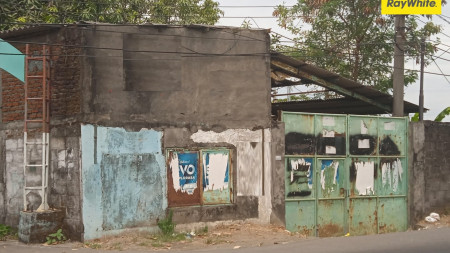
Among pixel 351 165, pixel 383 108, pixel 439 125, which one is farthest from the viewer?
pixel 383 108

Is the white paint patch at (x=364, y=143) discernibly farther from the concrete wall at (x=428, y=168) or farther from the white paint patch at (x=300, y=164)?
the white paint patch at (x=300, y=164)

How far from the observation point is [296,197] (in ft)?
44.2

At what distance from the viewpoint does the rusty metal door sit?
13570mm

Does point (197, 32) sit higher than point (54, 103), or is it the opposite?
point (197, 32)

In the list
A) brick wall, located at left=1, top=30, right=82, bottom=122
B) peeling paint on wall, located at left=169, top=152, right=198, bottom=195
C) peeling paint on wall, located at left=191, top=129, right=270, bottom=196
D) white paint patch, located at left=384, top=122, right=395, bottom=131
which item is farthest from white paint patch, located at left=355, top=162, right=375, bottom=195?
brick wall, located at left=1, top=30, right=82, bottom=122

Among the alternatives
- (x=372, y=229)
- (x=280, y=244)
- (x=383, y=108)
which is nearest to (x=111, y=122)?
(x=280, y=244)

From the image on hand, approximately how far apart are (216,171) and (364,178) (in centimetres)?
438

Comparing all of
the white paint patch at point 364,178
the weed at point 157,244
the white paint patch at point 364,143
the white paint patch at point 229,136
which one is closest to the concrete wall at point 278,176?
the white paint patch at point 229,136

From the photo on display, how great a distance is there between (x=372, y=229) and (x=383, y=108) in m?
4.23

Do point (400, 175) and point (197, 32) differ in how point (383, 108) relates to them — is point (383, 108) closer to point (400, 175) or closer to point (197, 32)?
point (400, 175)

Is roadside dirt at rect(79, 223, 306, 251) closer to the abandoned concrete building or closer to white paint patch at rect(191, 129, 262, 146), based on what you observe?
the abandoned concrete building

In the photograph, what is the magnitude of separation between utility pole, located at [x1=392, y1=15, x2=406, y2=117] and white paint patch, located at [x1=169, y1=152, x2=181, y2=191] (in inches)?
279

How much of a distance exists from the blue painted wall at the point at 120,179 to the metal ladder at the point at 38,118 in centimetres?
103

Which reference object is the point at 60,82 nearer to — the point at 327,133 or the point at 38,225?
the point at 38,225
